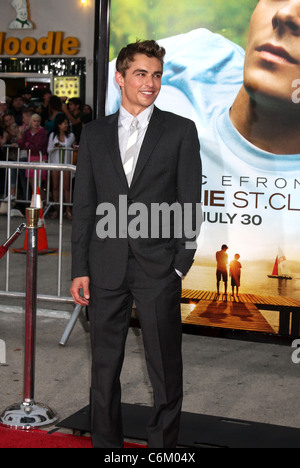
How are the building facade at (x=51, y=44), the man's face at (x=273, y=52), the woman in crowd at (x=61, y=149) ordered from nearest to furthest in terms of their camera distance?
1. the man's face at (x=273, y=52)
2. the woman in crowd at (x=61, y=149)
3. the building facade at (x=51, y=44)

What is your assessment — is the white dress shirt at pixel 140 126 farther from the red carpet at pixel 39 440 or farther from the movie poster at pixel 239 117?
the movie poster at pixel 239 117

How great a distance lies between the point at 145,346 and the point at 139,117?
1080mm

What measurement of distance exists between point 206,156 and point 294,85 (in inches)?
32.5

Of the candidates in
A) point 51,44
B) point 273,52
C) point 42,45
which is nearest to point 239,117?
point 273,52

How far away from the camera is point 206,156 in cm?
541

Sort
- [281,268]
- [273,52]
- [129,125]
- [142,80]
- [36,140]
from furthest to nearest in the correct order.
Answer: [36,140] < [281,268] < [273,52] < [129,125] < [142,80]

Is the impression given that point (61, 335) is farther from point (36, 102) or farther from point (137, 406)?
point (36, 102)

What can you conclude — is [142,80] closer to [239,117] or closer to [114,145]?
[114,145]

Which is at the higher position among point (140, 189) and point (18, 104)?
point (18, 104)

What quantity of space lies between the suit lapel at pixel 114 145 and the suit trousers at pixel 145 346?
0.38 m

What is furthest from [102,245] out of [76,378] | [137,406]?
[76,378]

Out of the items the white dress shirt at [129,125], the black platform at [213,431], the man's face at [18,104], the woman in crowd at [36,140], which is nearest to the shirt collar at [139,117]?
the white dress shirt at [129,125]

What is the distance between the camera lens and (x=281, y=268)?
17.2 feet

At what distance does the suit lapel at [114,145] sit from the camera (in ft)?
11.1
